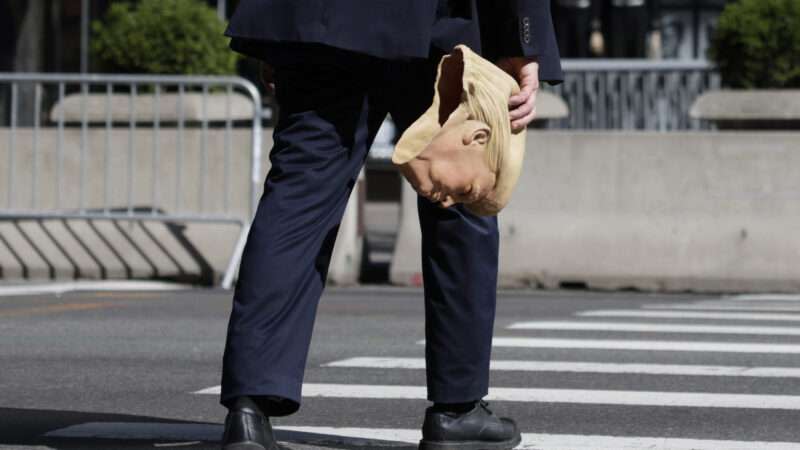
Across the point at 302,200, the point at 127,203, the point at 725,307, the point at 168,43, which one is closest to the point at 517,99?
the point at 302,200

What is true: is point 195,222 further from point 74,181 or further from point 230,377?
point 230,377

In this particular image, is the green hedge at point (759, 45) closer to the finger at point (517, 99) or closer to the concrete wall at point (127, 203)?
the concrete wall at point (127, 203)

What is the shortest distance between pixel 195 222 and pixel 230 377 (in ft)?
22.9

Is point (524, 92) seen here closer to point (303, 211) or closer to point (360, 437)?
point (303, 211)

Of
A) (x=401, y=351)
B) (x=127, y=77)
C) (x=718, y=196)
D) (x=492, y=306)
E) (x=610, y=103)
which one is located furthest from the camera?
(x=610, y=103)

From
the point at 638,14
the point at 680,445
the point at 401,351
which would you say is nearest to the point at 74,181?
the point at 401,351

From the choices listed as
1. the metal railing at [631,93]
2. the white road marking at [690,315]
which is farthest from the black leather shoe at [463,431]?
the metal railing at [631,93]

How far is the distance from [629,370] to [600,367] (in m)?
0.14

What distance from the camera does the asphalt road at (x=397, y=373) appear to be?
488 cm

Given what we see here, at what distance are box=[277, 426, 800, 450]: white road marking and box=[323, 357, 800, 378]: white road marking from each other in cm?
148

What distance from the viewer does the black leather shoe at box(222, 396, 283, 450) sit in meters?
4.07

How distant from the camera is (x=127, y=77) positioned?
1128 centimetres

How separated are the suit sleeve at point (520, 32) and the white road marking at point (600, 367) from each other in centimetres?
217

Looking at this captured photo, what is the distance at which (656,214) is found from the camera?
1060 centimetres
